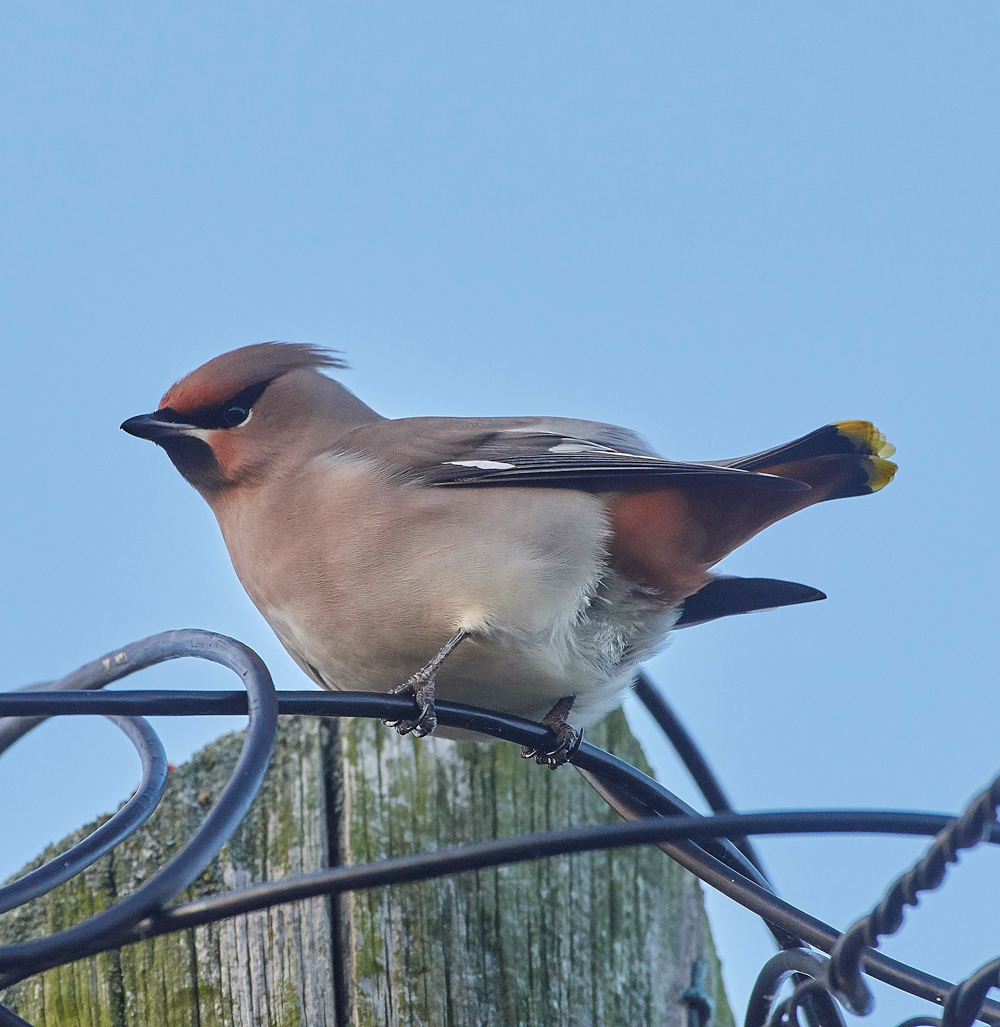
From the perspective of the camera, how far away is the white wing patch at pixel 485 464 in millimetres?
3378

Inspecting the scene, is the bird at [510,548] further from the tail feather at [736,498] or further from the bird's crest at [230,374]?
the bird's crest at [230,374]

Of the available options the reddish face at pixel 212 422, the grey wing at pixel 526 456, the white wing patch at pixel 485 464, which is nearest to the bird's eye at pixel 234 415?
the reddish face at pixel 212 422

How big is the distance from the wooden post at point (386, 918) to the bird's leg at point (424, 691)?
A: 0.39 ft

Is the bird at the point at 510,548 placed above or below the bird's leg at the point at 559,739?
above

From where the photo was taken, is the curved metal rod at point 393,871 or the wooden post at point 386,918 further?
the wooden post at point 386,918

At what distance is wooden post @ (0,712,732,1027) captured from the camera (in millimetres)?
2514

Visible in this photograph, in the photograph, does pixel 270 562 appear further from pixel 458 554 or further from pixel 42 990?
pixel 42 990

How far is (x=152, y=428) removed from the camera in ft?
12.1

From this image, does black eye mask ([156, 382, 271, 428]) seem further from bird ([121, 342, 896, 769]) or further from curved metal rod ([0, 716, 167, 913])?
curved metal rod ([0, 716, 167, 913])

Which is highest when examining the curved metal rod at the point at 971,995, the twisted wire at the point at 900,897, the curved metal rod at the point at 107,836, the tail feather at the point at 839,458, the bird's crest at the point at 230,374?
the bird's crest at the point at 230,374

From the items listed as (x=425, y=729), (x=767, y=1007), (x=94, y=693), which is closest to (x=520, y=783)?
(x=425, y=729)

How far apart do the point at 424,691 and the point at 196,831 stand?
96 cm

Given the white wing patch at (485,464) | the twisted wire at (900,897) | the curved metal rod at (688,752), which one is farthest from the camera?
the white wing patch at (485,464)

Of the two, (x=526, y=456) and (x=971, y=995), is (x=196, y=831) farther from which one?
(x=526, y=456)
